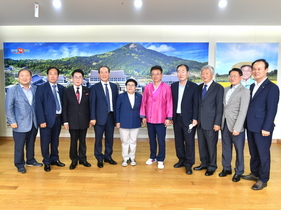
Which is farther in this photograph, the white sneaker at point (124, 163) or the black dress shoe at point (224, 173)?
the white sneaker at point (124, 163)

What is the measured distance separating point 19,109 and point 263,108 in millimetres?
3620

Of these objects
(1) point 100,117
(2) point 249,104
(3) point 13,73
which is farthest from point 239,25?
(3) point 13,73

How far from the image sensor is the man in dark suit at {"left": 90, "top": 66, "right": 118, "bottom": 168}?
131 inches

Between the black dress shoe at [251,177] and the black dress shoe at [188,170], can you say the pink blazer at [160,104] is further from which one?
the black dress shoe at [251,177]

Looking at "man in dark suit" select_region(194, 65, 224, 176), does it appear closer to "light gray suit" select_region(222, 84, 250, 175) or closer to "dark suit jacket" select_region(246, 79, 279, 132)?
"light gray suit" select_region(222, 84, 250, 175)

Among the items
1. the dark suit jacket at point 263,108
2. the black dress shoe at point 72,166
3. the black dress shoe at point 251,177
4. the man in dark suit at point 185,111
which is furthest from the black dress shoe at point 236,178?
the black dress shoe at point 72,166

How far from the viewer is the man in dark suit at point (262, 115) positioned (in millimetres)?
2586

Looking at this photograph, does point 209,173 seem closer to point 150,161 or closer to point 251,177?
point 251,177

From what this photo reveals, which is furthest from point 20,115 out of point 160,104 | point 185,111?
point 185,111

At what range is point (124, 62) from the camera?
5074 millimetres

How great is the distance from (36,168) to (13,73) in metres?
2.91

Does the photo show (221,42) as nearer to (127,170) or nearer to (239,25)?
(239,25)

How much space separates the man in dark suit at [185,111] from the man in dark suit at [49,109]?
1.96 meters

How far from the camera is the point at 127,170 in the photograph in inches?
132
